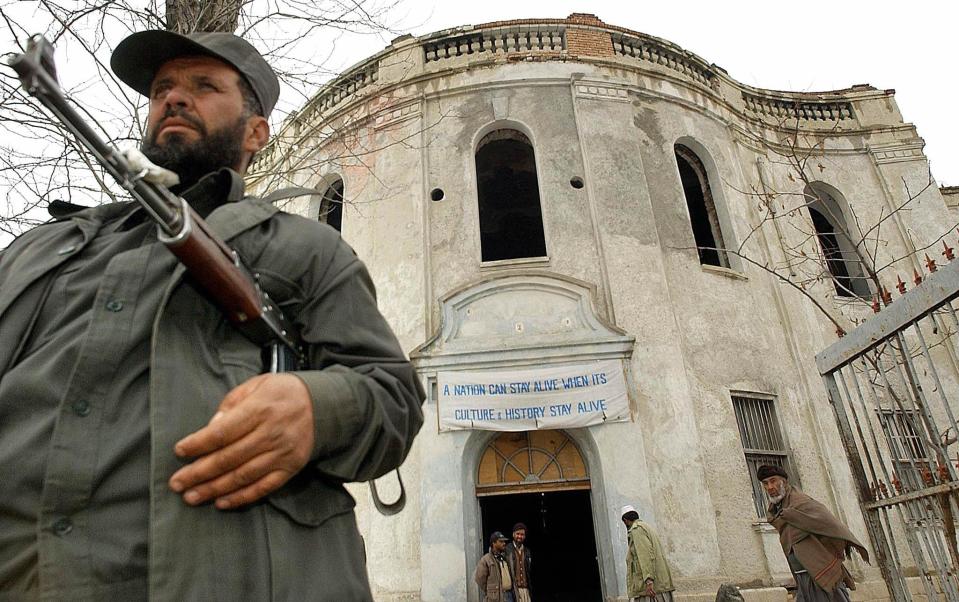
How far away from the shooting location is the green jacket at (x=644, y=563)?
7.04 m

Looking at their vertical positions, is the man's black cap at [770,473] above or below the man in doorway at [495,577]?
above

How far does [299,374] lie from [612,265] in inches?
339

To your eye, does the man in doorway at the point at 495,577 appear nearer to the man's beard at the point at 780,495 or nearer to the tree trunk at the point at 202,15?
the man's beard at the point at 780,495

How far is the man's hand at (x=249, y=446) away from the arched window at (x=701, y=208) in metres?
10.1

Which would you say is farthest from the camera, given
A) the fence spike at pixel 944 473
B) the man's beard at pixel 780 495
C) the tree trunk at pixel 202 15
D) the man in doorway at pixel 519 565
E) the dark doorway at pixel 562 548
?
the dark doorway at pixel 562 548

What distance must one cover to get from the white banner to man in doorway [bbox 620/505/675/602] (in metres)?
1.62

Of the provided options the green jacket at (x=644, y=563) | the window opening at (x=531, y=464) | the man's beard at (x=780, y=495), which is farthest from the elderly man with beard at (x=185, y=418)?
the window opening at (x=531, y=464)

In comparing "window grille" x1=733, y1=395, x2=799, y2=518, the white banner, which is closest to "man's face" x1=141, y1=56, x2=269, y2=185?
the white banner

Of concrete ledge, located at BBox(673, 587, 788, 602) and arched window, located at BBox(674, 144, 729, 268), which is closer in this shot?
concrete ledge, located at BBox(673, 587, 788, 602)

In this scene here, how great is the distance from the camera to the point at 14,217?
5859 millimetres

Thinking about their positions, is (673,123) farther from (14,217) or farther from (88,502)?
(88,502)

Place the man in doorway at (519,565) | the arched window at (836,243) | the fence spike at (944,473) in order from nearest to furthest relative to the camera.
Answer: the fence spike at (944,473) < the man in doorway at (519,565) < the arched window at (836,243)

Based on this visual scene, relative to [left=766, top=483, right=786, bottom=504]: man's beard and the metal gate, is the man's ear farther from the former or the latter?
[left=766, top=483, right=786, bottom=504]: man's beard

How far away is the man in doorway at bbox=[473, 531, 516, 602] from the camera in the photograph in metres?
7.47
